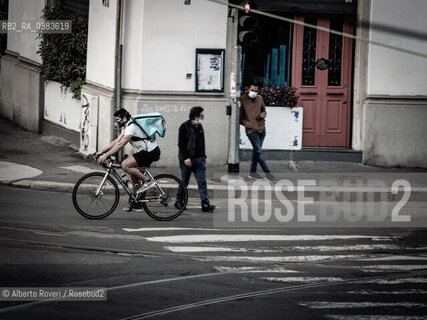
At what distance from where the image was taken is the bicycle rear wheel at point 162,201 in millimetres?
13820

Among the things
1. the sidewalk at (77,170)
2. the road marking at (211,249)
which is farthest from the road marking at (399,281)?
the sidewalk at (77,170)

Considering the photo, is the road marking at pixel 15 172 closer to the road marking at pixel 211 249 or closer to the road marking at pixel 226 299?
the road marking at pixel 211 249

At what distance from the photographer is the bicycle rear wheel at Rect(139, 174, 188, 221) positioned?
45.3 ft

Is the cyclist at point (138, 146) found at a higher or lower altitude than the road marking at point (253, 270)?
higher

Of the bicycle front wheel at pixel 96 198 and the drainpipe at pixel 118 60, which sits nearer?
the bicycle front wheel at pixel 96 198

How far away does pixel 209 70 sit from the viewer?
1862 cm

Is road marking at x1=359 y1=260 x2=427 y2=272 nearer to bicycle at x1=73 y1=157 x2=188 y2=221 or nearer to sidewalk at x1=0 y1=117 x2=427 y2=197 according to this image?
bicycle at x1=73 y1=157 x2=188 y2=221

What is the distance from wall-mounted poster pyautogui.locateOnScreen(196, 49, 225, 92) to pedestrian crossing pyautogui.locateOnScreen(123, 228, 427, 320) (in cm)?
618

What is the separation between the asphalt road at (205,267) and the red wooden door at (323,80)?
6.11 meters

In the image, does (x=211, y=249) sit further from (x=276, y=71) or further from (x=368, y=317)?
(x=276, y=71)

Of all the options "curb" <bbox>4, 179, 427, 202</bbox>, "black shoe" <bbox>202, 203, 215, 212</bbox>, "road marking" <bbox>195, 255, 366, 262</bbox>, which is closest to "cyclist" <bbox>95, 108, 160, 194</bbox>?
"black shoe" <bbox>202, 203, 215, 212</bbox>

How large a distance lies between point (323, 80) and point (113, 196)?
752cm

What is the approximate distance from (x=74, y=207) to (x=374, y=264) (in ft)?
17.0

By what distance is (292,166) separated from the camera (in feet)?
62.4
